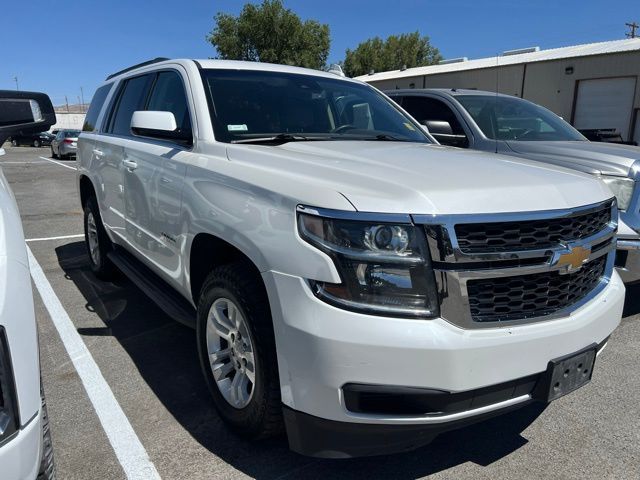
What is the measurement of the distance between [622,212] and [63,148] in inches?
1089

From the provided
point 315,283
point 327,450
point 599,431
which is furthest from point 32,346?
point 599,431

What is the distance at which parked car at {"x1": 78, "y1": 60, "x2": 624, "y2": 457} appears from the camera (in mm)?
1922

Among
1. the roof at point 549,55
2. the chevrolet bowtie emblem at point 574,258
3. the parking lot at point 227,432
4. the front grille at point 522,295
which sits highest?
the roof at point 549,55

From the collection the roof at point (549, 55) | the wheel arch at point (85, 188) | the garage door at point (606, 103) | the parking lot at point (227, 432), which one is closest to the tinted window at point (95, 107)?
the wheel arch at point (85, 188)

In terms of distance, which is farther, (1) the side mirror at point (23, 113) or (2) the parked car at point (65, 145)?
(2) the parked car at point (65, 145)

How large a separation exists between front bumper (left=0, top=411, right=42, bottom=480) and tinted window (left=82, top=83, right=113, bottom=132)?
4.42 metres

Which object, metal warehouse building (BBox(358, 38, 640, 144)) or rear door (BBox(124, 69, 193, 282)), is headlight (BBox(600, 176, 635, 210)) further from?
metal warehouse building (BBox(358, 38, 640, 144))

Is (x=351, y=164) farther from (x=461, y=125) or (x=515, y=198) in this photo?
(x=461, y=125)

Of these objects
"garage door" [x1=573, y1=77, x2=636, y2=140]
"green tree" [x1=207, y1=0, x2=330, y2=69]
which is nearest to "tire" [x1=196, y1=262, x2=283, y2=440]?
"garage door" [x1=573, y1=77, x2=636, y2=140]

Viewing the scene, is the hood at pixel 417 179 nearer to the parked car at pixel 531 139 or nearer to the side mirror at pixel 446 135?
the parked car at pixel 531 139

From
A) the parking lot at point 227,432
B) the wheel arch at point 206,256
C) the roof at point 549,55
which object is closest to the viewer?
the parking lot at point 227,432

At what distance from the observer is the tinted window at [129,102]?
4.19m

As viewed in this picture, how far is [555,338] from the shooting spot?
2.12 meters

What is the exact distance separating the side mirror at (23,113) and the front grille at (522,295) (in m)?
1.97
